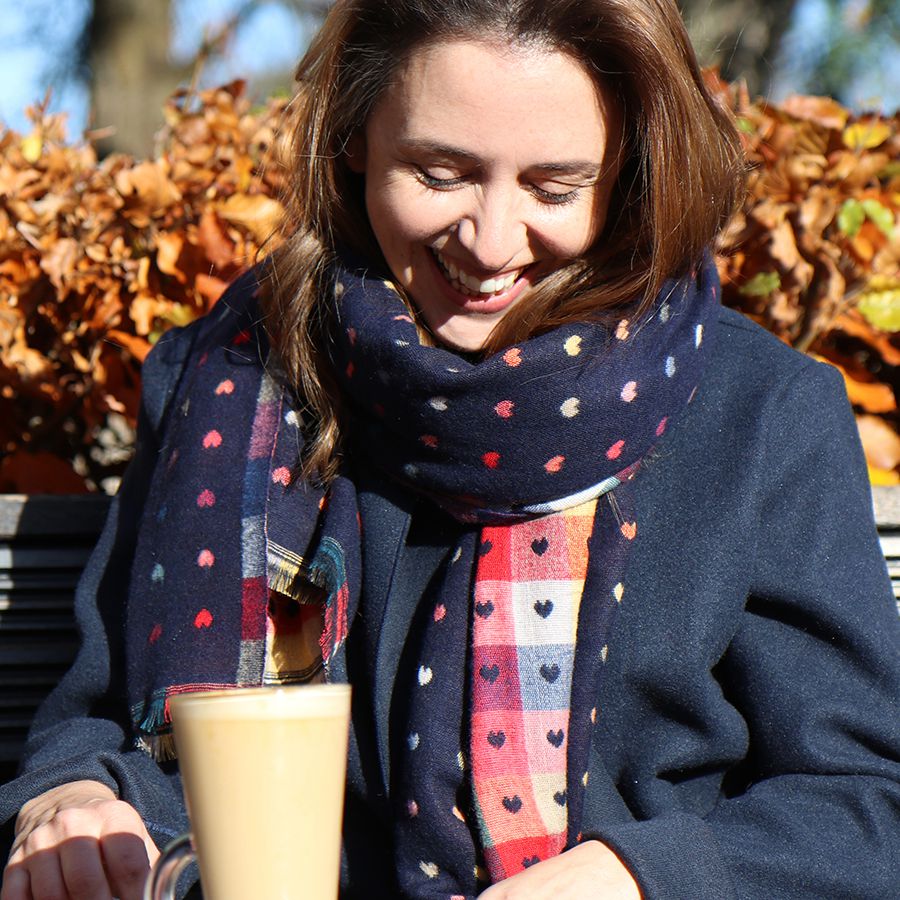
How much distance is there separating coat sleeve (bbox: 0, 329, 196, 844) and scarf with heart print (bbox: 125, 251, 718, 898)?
9 centimetres

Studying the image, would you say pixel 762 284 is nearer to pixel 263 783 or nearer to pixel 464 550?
pixel 464 550

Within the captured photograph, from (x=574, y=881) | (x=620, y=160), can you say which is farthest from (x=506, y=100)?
(x=574, y=881)

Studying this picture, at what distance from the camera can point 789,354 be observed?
2025 mm

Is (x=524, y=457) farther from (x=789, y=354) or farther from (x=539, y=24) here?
(x=539, y=24)

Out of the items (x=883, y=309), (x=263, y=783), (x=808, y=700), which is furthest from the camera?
(x=883, y=309)

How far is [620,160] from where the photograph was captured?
1.95 metres

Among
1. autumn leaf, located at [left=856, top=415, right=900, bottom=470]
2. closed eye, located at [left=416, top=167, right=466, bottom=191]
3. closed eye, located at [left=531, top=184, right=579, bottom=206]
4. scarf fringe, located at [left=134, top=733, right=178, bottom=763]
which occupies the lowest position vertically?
scarf fringe, located at [left=134, top=733, right=178, bottom=763]

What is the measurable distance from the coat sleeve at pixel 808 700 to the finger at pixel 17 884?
75 cm

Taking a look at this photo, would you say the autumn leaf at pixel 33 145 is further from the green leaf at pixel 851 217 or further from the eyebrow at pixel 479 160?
the green leaf at pixel 851 217

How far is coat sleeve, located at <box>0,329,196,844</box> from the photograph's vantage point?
1.88 meters

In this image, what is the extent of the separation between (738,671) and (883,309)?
1089 mm

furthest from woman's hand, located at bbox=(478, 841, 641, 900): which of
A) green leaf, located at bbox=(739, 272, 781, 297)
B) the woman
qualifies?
green leaf, located at bbox=(739, 272, 781, 297)

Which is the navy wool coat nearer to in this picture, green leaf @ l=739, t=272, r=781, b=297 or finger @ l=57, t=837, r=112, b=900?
finger @ l=57, t=837, r=112, b=900

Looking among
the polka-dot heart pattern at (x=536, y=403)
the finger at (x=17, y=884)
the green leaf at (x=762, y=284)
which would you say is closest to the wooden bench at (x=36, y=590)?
the green leaf at (x=762, y=284)
